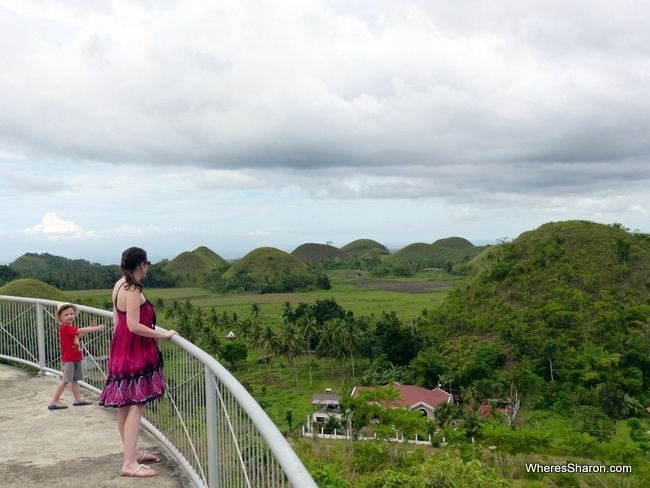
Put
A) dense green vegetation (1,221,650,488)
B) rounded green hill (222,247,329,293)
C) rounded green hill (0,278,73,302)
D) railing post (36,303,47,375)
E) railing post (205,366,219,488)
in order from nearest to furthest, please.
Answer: railing post (205,366,219,488) < railing post (36,303,47,375) < dense green vegetation (1,221,650,488) < rounded green hill (0,278,73,302) < rounded green hill (222,247,329,293)

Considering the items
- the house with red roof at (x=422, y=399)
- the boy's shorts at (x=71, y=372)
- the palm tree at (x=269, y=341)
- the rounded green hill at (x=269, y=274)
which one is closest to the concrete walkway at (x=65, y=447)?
the boy's shorts at (x=71, y=372)

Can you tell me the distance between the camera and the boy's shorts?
496 centimetres

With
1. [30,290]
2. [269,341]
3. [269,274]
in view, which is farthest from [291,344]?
[269,274]

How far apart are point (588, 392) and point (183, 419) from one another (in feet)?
89.9

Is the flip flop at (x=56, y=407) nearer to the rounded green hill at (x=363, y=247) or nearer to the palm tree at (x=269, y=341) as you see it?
the palm tree at (x=269, y=341)

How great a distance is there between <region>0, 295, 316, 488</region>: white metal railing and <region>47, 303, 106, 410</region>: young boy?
0.21 m

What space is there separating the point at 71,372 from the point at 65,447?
0.97 meters

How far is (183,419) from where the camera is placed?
3.79 meters

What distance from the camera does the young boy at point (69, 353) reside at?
490cm

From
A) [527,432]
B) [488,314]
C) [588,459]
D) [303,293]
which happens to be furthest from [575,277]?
[303,293]

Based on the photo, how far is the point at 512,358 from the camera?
3288cm

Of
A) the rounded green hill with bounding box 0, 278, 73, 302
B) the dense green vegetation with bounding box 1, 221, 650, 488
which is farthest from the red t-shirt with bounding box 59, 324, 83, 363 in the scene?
the rounded green hill with bounding box 0, 278, 73, 302

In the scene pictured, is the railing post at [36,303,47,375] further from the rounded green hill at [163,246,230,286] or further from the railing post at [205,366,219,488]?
the rounded green hill at [163,246,230,286]

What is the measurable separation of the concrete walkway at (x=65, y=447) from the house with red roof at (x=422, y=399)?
20.6m
